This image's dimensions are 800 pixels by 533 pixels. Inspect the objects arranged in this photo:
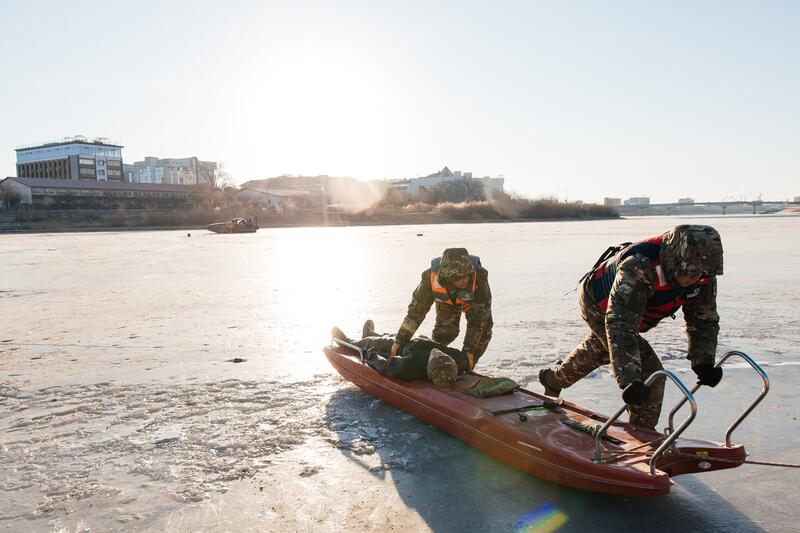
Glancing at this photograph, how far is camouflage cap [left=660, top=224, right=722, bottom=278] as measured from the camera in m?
3.42

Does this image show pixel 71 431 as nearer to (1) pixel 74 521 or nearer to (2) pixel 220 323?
(1) pixel 74 521

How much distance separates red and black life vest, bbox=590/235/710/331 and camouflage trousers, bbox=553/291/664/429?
15cm

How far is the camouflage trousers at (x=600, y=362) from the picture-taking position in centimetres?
404

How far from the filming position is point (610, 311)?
3.71m

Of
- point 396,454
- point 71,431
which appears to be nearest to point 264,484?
point 396,454

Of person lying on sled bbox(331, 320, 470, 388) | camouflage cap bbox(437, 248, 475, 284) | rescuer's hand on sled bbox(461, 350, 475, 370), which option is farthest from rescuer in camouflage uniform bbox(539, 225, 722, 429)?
rescuer's hand on sled bbox(461, 350, 475, 370)

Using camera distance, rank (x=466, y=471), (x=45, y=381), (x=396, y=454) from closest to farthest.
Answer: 1. (x=466, y=471)
2. (x=396, y=454)
3. (x=45, y=381)

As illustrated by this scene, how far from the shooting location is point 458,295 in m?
5.05

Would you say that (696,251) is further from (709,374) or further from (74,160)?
(74,160)

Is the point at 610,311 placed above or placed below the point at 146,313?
above

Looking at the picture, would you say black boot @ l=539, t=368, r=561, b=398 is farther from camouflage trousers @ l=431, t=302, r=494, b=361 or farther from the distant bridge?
the distant bridge

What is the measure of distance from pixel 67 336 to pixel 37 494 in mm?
5253

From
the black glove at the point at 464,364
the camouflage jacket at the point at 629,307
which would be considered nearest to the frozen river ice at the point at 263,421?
the black glove at the point at 464,364

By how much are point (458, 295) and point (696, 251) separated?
2.05 metres
